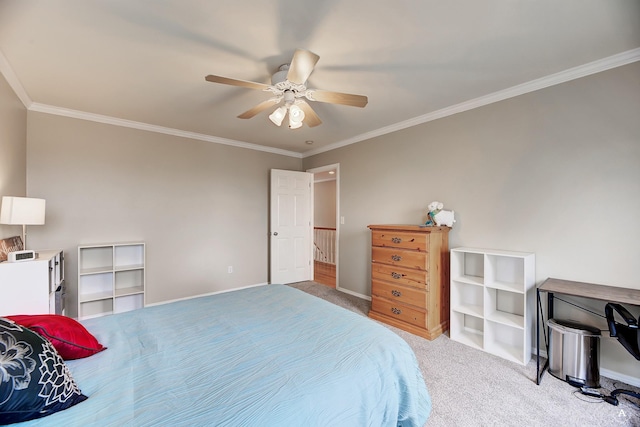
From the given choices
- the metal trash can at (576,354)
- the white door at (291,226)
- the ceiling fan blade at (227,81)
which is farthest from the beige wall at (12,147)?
the metal trash can at (576,354)

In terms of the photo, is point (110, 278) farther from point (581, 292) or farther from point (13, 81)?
point (581, 292)

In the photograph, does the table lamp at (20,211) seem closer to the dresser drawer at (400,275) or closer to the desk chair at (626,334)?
the dresser drawer at (400,275)

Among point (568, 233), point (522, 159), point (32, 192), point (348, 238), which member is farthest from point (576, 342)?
point (32, 192)

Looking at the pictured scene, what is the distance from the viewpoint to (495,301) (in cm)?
275

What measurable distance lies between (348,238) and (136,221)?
122 inches

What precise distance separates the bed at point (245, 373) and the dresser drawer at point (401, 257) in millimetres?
1357

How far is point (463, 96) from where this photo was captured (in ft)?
9.11

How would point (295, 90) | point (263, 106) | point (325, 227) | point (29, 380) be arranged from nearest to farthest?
point (29, 380) < point (295, 90) < point (263, 106) < point (325, 227)

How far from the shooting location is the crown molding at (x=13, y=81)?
2.13 meters

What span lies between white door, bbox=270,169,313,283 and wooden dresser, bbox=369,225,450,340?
1.96 meters

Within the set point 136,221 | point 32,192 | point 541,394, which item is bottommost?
point 541,394

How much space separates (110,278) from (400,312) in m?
3.63

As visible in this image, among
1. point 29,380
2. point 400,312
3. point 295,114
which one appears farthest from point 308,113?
point 400,312

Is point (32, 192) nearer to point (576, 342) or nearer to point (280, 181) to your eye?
point (280, 181)
